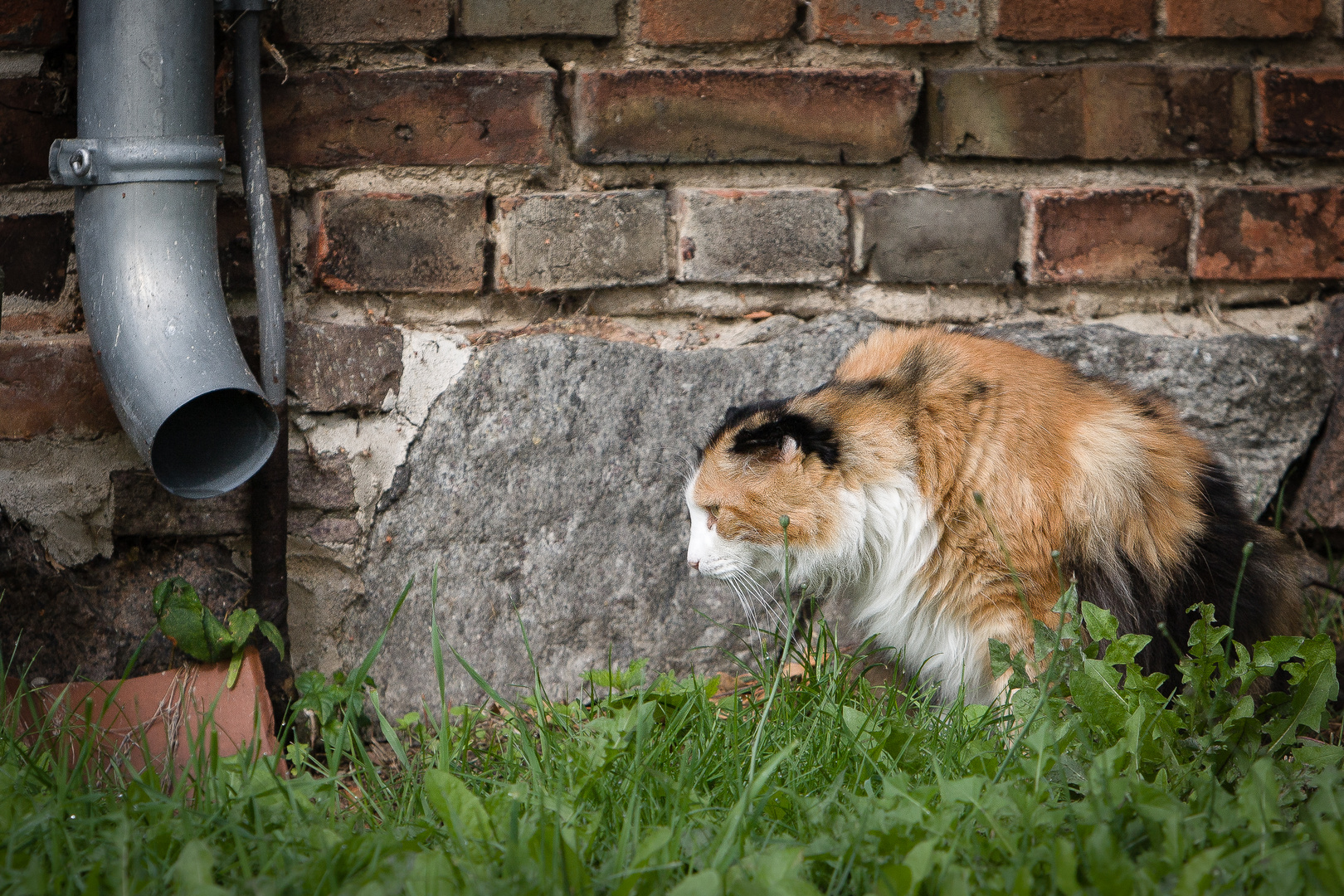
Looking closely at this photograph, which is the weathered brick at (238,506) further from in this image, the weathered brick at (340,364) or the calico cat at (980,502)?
the calico cat at (980,502)

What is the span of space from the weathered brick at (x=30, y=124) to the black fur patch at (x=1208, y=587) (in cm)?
177

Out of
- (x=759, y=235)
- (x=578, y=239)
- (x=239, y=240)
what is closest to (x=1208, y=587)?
(x=759, y=235)

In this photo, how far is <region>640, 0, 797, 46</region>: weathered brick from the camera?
166 centimetres

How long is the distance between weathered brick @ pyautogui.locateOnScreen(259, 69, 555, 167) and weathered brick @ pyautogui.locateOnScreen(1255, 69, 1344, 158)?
1258 mm

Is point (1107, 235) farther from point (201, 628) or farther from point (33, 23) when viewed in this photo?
point (33, 23)

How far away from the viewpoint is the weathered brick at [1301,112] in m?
1.73

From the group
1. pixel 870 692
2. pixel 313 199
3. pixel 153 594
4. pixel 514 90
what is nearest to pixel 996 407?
pixel 870 692

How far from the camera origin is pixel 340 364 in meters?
1.70

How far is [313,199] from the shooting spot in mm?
1662

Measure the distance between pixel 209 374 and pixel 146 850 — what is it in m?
0.65

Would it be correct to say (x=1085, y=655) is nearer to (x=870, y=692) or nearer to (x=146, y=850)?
(x=870, y=692)

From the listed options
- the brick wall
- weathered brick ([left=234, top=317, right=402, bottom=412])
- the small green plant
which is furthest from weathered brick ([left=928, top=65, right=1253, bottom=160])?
the small green plant

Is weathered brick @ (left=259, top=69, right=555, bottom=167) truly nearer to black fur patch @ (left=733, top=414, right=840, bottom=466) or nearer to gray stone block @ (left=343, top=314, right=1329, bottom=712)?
gray stone block @ (left=343, top=314, right=1329, bottom=712)

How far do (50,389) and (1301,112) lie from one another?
2202 mm
